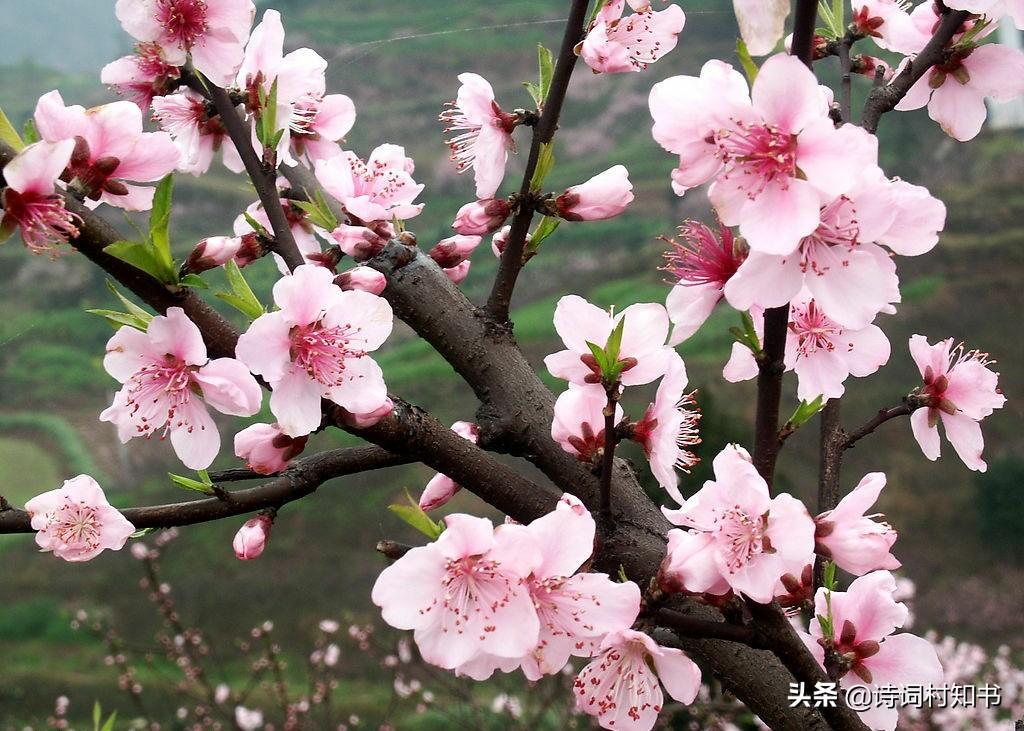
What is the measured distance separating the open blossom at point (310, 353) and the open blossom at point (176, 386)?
19 millimetres

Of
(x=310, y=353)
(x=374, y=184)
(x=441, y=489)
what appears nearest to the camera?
(x=310, y=353)

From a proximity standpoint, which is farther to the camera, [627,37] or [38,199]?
[627,37]

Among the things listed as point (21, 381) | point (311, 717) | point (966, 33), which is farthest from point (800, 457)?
point (21, 381)

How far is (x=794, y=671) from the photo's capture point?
52cm

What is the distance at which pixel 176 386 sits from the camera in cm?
63

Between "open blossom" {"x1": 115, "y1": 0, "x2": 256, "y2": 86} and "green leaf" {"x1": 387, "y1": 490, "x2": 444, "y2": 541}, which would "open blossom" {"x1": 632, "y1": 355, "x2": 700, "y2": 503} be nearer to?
"green leaf" {"x1": 387, "y1": 490, "x2": 444, "y2": 541}

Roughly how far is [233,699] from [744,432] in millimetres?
1442

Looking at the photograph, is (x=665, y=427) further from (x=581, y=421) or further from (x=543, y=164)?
(x=543, y=164)

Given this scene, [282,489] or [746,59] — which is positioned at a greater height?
[746,59]

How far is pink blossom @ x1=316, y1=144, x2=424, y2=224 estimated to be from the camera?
2.51 ft

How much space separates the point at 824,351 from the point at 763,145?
0.24 metres

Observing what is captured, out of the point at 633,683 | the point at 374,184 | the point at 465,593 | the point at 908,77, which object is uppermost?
the point at 908,77

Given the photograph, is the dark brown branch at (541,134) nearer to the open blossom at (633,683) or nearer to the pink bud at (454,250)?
the pink bud at (454,250)

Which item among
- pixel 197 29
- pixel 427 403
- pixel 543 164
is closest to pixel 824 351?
pixel 543 164
